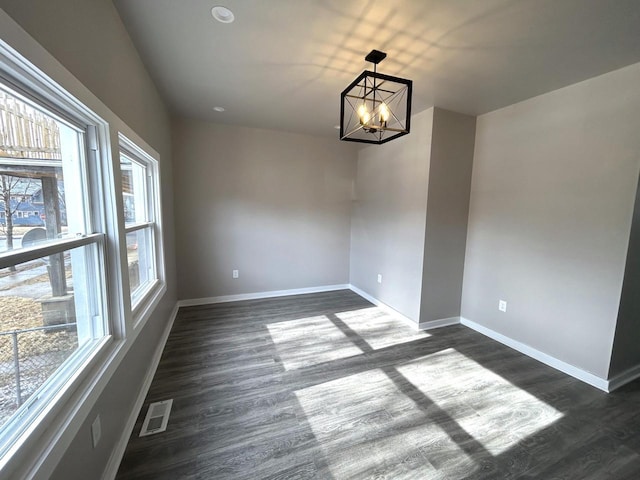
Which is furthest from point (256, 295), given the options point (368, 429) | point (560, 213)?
point (560, 213)

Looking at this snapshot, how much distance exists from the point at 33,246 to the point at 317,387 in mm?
2004

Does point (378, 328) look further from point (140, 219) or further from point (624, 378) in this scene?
point (140, 219)

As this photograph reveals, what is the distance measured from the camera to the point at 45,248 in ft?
3.32

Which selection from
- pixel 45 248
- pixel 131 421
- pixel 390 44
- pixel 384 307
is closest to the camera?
pixel 45 248

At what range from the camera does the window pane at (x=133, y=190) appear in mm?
2020

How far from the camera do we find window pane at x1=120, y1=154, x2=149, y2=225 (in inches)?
79.5

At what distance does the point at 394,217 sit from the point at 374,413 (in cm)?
242

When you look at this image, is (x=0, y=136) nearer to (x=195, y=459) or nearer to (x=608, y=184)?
(x=195, y=459)

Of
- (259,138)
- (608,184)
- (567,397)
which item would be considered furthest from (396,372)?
(259,138)

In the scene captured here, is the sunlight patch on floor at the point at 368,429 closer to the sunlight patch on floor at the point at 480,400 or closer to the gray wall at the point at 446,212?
the sunlight patch on floor at the point at 480,400

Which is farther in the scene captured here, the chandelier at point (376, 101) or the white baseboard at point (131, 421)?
the chandelier at point (376, 101)

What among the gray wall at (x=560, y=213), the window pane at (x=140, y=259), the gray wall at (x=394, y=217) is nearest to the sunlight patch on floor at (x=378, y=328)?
the gray wall at (x=394, y=217)

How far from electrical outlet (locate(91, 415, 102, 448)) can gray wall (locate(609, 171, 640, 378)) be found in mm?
3610

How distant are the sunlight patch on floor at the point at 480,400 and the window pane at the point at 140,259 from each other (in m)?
2.46
